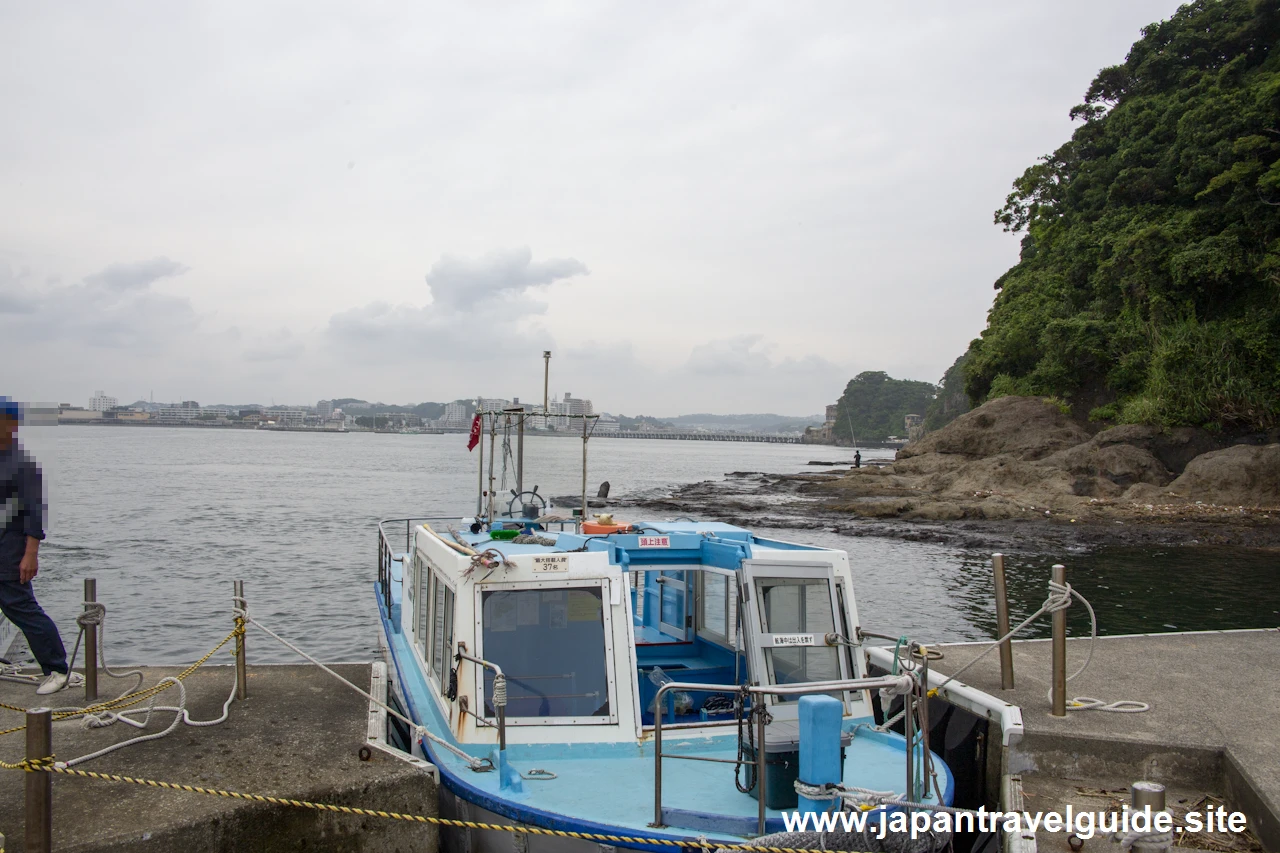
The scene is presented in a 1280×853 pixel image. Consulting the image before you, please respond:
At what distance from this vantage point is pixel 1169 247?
36375 millimetres

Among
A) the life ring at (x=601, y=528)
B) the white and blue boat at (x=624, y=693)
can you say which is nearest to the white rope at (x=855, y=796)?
the white and blue boat at (x=624, y=693)

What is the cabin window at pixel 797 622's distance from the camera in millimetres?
7188

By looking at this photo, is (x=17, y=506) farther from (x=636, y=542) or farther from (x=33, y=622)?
(x=636, y=542)

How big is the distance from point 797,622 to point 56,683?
620cm

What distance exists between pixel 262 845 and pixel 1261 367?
3794 centimetres

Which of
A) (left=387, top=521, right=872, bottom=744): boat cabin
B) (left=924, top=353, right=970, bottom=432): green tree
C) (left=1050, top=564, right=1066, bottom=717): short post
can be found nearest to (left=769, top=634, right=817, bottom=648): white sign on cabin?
(left=387, top=521, right=872, bottom=744): boat cabin

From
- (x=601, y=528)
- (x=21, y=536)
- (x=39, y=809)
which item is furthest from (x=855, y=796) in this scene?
(x=21, y=536)

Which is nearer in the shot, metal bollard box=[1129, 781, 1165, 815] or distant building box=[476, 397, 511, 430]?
metal bollard box=[1129, 781, 1165, 815]

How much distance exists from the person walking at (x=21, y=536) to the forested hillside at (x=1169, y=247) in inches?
1462

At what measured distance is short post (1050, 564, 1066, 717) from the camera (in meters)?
7.11

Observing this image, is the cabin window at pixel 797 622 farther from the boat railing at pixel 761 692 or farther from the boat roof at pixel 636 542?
the boat railing at pixel 761 692

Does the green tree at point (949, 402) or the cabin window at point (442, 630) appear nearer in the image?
the cabin window at point (442, 630)

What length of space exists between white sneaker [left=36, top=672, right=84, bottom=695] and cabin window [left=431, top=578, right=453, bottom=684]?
304 cm

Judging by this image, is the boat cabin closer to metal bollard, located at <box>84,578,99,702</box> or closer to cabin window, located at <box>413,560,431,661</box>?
cabin window, located at <box>413,560,431,661</box>
